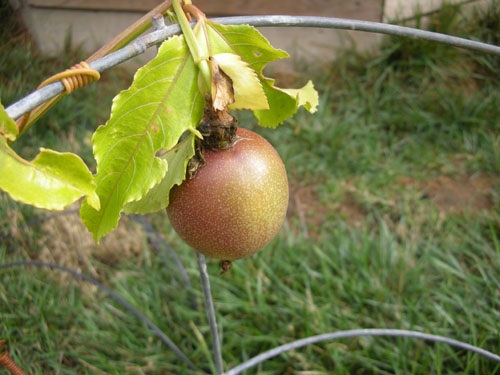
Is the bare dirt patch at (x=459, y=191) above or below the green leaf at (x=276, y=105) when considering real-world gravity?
below

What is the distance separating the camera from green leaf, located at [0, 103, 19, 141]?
0.30 metres

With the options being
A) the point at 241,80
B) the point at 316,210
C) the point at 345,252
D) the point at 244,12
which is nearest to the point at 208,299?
the point at 241,80

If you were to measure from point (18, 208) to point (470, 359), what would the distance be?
1349mm

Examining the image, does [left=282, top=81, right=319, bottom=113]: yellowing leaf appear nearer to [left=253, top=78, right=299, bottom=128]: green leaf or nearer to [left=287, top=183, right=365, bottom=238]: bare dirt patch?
[left=253, top=78, right=299, bottom=128]: green leaf

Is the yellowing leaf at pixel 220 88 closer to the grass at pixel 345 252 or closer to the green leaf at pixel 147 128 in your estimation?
the green leaf at pixel 147 128

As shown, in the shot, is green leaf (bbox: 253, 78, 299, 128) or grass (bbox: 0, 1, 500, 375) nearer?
green leaf (bbox: 253, 78, 299, 128)

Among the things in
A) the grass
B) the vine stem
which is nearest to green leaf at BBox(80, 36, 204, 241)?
the vine stem

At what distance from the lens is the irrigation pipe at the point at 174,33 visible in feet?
1.01

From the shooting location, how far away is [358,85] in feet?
6.86

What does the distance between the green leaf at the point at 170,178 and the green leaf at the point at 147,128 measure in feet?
0.06

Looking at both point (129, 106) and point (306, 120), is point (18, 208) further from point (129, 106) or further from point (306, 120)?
point (129, 106)

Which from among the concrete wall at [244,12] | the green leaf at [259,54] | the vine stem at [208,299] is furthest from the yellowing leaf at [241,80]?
the concrete wall at [244,12]

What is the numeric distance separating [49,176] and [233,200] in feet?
0.55

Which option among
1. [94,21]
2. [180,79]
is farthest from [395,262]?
[94,21]
